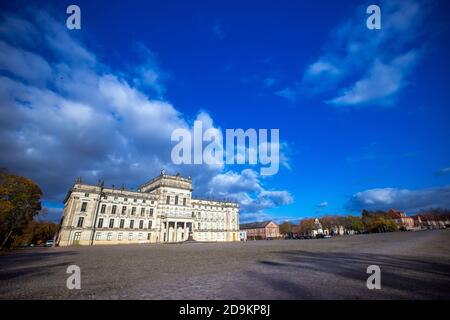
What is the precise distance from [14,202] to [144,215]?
100 feet

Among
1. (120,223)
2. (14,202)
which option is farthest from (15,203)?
(120,223)

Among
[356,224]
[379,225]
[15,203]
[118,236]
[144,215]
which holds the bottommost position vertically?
[118,236]

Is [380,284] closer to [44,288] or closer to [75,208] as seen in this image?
[44,288]

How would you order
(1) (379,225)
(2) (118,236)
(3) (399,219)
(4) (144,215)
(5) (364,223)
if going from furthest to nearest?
1. (3) (399,219)
2. (5) (364,223)
3. (1) (379,225)
4. (4) (144,215)
5. (2) (118,236)

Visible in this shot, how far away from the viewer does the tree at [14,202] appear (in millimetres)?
23781

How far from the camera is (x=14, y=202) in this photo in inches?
1108

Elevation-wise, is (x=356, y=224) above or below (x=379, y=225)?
above

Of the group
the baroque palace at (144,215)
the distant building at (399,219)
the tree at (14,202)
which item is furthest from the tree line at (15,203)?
the distant building at (399,219)

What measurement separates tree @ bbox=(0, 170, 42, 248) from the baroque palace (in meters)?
9.97

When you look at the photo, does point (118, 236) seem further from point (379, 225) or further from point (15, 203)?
point (379, 225)

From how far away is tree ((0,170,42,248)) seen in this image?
23.8 meters

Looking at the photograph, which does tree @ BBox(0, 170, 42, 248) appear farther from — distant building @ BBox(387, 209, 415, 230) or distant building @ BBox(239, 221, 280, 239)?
distant building @ BBox(387, 209, 415, 230)

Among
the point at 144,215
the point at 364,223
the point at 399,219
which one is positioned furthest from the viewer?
the point at 399,219
